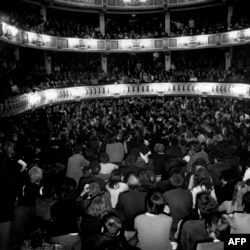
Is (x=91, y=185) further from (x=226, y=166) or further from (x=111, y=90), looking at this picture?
(x=111, y=90)

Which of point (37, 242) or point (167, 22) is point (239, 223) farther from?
point (167, 22)

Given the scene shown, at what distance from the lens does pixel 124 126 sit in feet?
59.9

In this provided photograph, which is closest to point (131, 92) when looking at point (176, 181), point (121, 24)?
point (121, 24)

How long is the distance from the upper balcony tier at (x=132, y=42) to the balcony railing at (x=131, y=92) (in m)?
3.23

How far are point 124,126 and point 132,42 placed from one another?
1652cm

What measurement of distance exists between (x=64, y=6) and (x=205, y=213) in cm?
2843

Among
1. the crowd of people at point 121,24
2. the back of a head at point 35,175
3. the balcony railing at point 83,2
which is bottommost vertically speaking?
the back of a head at point 35,175

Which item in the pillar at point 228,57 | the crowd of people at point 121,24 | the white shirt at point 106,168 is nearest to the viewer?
the white shirt at point 106,168

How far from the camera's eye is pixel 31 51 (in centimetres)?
3161

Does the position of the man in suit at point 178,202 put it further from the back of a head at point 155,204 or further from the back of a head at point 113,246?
the back of a head at point 113,246

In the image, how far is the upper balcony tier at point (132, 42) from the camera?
26373 millimetres

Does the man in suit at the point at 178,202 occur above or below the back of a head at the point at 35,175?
below

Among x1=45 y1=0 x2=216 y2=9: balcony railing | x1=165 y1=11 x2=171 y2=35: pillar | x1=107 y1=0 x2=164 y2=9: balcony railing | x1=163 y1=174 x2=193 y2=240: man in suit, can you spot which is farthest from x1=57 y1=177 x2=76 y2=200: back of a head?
x1=165 y1=11 x2=171 y2=35: pillar

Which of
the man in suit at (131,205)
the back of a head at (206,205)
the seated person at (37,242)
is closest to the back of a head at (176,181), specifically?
the man in suit at (131,205)
